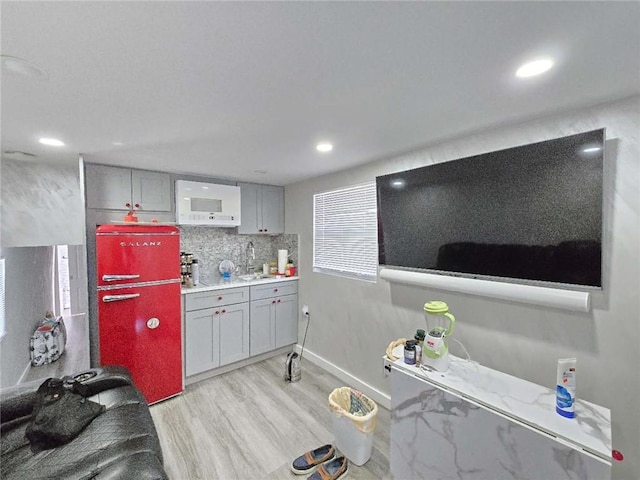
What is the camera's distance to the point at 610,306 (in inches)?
54.4

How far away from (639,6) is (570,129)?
864 mm

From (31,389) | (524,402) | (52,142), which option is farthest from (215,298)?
(524,402)

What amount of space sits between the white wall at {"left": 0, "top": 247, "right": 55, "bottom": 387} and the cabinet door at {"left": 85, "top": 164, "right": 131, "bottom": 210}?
0.90 metres

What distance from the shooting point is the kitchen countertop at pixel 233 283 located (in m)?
2.88

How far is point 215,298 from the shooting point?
2975 mm

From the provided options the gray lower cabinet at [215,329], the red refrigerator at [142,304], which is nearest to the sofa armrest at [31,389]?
the red refrigerator at [142,304]

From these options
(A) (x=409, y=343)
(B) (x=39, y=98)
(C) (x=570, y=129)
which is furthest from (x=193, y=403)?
(C) (x=570, y=129)

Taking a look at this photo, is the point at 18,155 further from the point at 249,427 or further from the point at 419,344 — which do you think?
the point at 419,344

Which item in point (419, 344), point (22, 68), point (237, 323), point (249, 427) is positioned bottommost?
point (249, 427)

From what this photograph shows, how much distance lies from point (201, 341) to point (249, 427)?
106 cm

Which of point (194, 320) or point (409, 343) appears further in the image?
point (194, 320)

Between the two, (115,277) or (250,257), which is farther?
(250,257)

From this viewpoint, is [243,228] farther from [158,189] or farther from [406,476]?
[406,476]

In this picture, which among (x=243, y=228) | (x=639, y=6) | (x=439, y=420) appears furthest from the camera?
(x=243, y=228)
